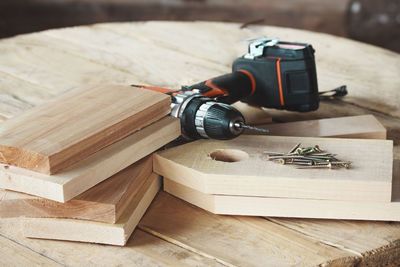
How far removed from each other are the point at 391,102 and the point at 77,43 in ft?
3.24

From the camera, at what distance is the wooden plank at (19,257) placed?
2.67 feet

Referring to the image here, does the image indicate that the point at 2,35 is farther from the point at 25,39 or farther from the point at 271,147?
the point at 271,147

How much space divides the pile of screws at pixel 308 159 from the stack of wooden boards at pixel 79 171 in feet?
0.71

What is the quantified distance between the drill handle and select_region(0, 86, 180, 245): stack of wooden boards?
0.77 ft

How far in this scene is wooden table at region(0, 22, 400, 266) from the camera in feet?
2.75

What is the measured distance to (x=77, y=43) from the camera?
179 centimetres

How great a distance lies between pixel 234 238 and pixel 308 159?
189mm

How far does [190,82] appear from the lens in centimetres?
151

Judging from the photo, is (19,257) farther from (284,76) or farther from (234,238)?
(284,76)

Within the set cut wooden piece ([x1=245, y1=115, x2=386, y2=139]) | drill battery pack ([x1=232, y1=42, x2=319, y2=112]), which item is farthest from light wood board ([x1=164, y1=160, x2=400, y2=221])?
drill battery pack ([x1=232, y1=42, x2=319, y2=112])

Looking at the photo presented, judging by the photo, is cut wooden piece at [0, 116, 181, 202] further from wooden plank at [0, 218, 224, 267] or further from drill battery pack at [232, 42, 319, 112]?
drill battery pack at [232, 42, 319, 112]

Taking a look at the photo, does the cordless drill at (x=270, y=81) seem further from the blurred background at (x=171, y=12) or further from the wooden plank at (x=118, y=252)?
the blurred background at (x=171, y=12)

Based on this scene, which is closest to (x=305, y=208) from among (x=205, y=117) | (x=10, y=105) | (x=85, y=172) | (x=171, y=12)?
(x=205, y=117)

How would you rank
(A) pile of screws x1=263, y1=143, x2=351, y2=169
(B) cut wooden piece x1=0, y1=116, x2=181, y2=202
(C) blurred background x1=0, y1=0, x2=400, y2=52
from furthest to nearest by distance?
(C) blurred background x1=0, y1=0, x2=400, y2=52 < (A) pile of screws x1=263, y1=143, x2=351, y2=169 < (B) cut wooden piece x1=0, y1=116, x2=181, y2=202
